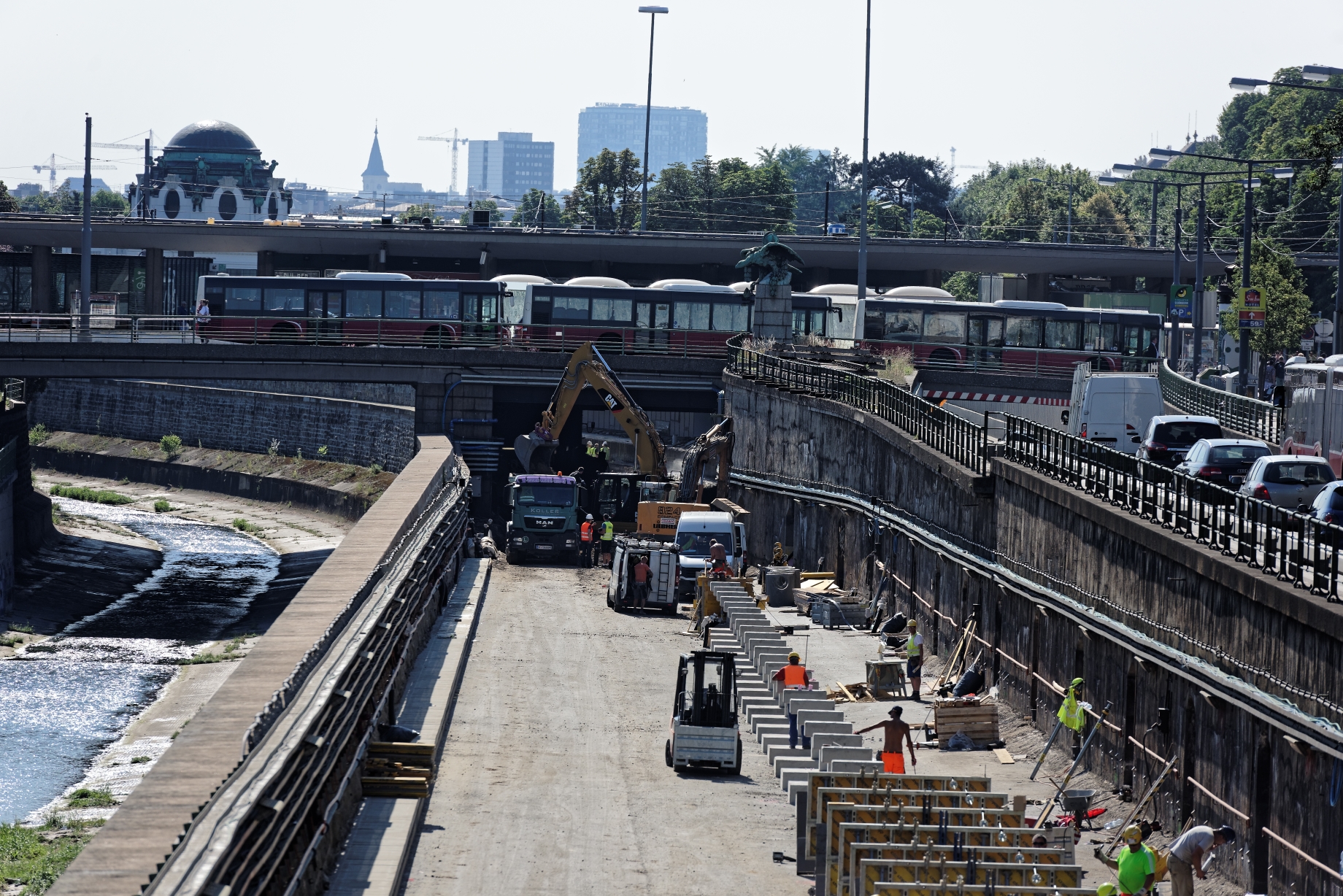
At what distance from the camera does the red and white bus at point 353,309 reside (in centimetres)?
6412

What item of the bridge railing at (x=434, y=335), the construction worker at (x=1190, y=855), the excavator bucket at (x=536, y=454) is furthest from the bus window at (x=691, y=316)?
the construction worker at (x=1190, y=855)

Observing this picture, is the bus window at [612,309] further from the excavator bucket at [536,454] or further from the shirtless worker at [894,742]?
the shirtless worker at [894,742]

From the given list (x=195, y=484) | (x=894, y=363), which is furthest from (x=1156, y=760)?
(x=195, y=484)

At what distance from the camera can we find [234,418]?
86562mm

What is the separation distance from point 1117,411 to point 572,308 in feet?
103

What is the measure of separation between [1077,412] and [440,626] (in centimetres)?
1621

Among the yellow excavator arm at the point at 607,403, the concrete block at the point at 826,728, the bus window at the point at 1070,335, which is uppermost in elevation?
the bus window at the point at 1070,335

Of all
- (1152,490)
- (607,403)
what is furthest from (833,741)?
(607,403)

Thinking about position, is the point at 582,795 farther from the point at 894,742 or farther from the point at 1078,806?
the point at 1078,806

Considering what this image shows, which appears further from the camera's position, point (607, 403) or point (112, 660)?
point (607, 403)

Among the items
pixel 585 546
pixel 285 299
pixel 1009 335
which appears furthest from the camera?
pixel 1009 335

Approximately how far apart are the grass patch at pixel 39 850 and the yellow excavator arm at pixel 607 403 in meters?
28.0

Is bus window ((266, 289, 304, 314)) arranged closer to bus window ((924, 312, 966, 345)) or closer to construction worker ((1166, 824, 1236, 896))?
bus window ((924, 312, 966, 345))

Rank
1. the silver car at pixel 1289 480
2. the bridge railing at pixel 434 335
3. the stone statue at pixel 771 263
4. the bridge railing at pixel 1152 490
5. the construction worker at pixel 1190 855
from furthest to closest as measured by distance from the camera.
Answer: the bridge railing at pixel 434 335 → the stone statue at pixel 771 263 → the silver car at pixel 1289 480 → the bridge railing at pixel 1152 490 → the construction worker at pixel 1190 855
